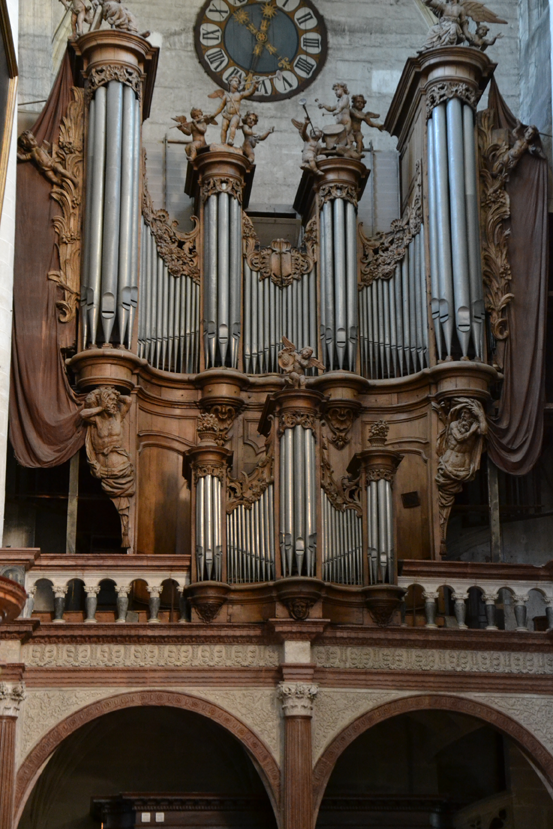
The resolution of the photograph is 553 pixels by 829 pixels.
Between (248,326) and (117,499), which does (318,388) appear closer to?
(248,326)

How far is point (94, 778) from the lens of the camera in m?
21.8

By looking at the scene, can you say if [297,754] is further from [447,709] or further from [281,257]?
[281,257]

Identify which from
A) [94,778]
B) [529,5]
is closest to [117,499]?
[94,778]

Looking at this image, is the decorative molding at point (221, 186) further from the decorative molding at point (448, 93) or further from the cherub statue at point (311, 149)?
the decorative molding at point (448, 93)

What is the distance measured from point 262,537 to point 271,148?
8.43 metres

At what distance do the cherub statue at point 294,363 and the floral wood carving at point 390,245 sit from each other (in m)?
2.63

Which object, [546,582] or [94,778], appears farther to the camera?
[94,778]

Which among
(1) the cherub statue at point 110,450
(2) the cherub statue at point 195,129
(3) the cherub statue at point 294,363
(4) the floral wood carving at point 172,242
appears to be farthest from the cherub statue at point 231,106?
(1) the cherub statue at point 110,450

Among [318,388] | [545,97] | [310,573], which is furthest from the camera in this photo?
[545,97]

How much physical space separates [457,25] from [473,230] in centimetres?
Result: 334

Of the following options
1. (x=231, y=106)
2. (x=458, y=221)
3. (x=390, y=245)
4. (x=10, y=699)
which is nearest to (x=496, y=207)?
(x=458, y=221)

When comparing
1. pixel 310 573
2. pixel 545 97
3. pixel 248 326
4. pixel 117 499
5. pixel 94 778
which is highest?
pixel 545 97

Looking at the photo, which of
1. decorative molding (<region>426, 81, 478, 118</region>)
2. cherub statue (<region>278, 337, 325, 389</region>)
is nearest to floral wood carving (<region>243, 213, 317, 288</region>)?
cherub statue (<region>278, 337, 325, 389</region>)

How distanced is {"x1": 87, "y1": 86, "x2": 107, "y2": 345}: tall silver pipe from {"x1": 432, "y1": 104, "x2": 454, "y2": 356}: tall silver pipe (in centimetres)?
490
